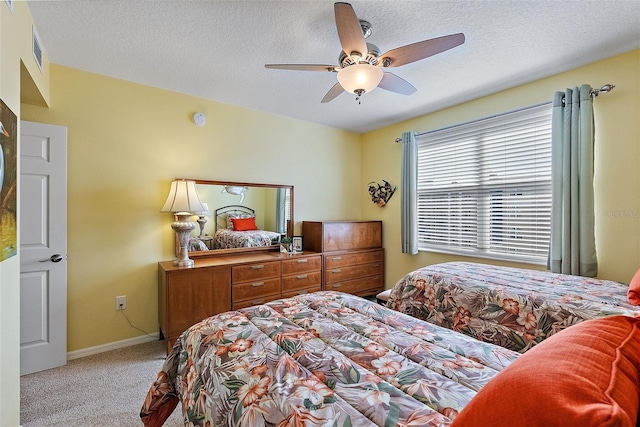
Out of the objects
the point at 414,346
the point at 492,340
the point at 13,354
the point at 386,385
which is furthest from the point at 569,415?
the point at 13,354

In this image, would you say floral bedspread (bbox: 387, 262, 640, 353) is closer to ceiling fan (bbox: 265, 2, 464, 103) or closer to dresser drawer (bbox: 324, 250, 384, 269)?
dresser drawer (bbox: 324, 250, 384, 269)

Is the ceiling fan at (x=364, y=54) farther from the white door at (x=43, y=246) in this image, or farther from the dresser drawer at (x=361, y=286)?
the dresser drawer at (x=361, y=286)

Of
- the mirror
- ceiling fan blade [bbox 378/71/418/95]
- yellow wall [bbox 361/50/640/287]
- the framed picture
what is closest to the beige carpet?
the mirror

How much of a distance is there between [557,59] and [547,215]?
1.35 metres

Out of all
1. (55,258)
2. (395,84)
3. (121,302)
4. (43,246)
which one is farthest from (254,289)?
(395,84)

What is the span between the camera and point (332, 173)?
4.25 metres

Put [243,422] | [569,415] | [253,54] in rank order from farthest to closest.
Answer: [253,54]
[243,422]
[569,415]

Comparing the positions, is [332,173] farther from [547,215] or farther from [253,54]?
[547,215]

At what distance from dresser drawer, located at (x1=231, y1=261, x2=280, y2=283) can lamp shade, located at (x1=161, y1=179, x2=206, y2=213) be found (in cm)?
71

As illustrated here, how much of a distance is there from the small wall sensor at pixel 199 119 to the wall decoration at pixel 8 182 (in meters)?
1.66

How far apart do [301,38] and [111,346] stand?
3.17m

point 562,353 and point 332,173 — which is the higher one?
point 332,173

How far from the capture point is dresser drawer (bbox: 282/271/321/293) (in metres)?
3.22

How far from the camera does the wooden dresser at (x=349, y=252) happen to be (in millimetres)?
3609
